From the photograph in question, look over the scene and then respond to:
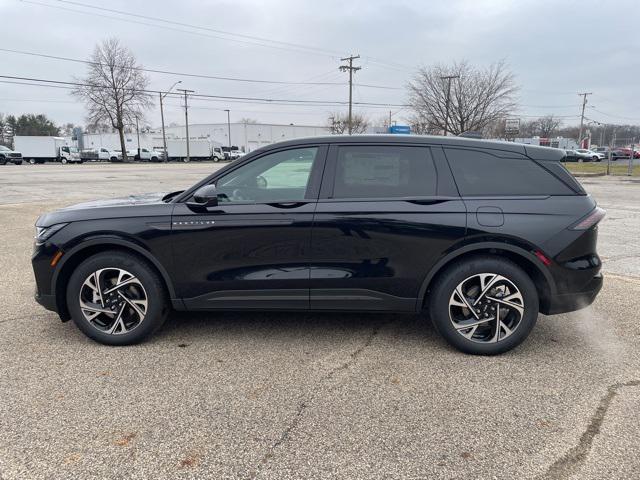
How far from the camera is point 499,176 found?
3.65 meters

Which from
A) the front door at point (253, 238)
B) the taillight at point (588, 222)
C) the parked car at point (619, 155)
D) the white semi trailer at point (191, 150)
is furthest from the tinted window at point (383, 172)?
the parked car at point (619, 155)

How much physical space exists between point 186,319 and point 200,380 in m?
1.27

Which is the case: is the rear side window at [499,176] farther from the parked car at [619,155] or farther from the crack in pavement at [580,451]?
the parked car at [619,155]

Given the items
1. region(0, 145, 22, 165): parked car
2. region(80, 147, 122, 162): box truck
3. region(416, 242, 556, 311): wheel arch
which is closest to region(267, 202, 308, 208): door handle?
region(416, 242, 556, 311): wheel arch

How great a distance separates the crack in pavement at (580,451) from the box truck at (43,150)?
59484mm

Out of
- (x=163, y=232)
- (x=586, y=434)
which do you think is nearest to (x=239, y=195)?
(x=163, y=232)

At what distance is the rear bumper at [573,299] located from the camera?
3.59 m

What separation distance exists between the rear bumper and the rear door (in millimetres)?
918

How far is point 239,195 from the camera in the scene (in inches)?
148

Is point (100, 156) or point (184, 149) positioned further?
point (184, 149)

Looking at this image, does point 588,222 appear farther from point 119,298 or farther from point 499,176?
point 119,298

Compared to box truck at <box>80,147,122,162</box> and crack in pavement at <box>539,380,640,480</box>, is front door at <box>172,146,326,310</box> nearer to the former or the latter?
crack in pavement at <box>539,380,640,480</box>

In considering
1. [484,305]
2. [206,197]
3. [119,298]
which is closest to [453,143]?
[484,305]

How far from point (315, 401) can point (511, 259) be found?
187 cm
